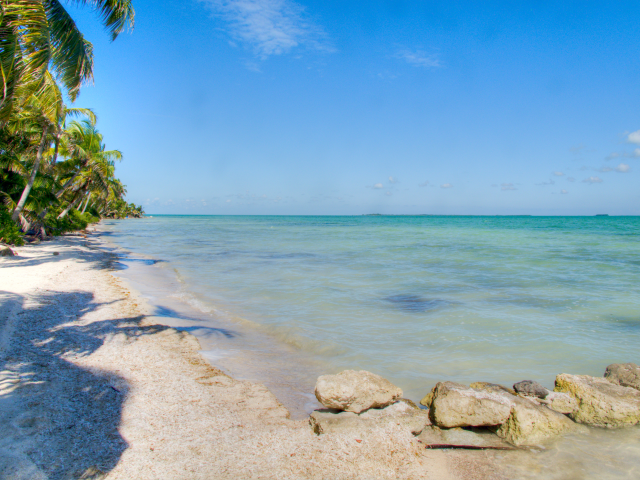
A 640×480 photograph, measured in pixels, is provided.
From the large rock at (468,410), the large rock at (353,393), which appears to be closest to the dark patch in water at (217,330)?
the large rock at (353,393)

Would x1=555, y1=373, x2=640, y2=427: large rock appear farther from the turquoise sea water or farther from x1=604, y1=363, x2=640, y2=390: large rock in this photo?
the turquoise sea water

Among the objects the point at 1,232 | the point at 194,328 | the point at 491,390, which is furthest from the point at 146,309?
the point at 1,232

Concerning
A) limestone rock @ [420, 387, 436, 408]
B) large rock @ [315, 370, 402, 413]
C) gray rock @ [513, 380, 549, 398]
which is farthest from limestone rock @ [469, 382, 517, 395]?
large rock @ [315, 370, 402, 413]

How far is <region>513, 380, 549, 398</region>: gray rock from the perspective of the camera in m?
4.36

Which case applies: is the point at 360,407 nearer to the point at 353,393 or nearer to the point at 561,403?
the point at 353,393

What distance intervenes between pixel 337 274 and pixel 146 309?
7683 mm

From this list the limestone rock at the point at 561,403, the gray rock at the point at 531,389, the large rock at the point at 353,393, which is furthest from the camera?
the gray rock at the point at 531,389

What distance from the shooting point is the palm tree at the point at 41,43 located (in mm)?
7480

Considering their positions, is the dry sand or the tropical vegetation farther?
the tropical vegetation

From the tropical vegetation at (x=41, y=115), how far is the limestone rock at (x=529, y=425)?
33.7 ft

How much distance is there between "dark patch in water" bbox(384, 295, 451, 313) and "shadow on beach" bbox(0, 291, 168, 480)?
5770 mm

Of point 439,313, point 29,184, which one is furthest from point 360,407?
point 29,184

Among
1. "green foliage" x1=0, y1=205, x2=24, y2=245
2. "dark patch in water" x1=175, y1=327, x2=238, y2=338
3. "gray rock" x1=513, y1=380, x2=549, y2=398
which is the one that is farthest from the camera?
"green foliage" x1=0, y1=205, x2=24, y2=245

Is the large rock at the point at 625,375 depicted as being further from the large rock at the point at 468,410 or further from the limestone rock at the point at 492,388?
the large rock at the point at 468,410
